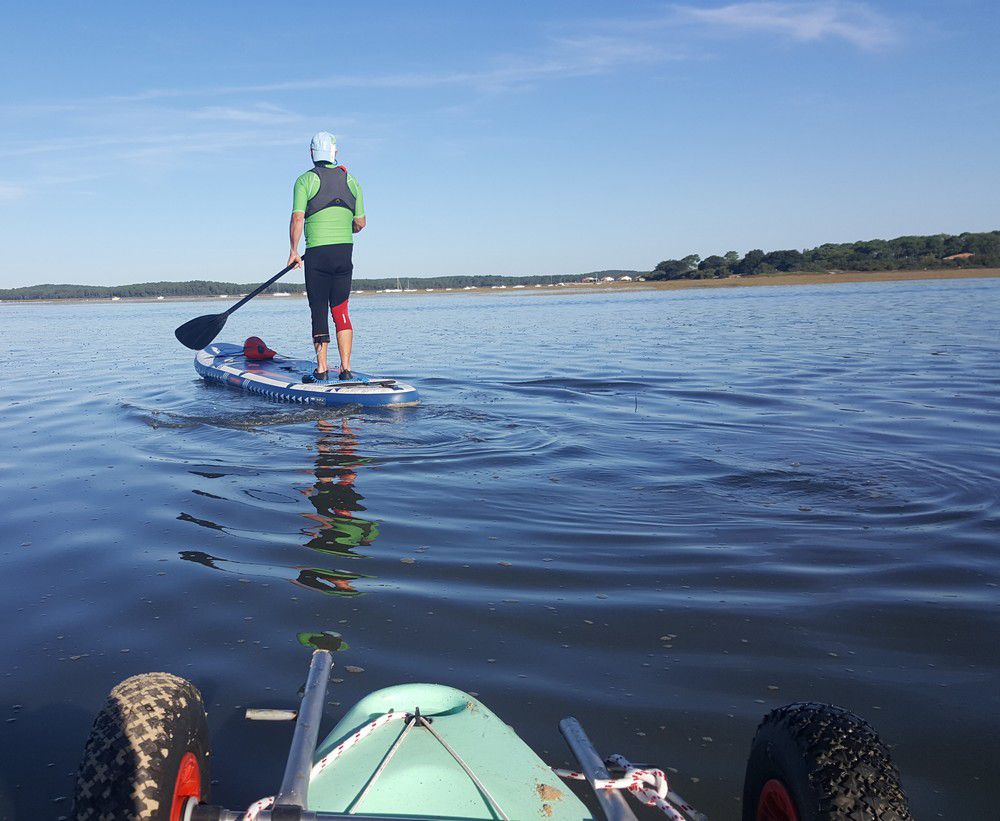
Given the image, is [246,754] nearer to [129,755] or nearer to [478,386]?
[129,755]

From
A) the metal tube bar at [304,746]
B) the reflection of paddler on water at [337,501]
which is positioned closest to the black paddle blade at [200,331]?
the reflection of paddler on water at [337,501]

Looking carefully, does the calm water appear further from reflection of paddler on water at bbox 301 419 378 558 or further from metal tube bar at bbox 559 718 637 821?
metal tube bar at bbox 559 718 637 821

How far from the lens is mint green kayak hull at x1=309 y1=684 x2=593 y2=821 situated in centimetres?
189

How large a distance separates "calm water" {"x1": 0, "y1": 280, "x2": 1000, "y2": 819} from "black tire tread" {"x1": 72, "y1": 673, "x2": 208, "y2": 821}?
23.3 inches

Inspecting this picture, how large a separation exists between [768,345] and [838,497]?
449 inches

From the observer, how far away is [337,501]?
520cm

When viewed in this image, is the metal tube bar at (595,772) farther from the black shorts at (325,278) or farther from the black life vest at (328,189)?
the black life vest at (328,189)

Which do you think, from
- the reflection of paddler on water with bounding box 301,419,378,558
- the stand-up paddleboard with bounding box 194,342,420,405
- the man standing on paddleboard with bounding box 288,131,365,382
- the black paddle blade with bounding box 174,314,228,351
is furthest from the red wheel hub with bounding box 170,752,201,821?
the black paddle blade with bounding box 174,314,228,351

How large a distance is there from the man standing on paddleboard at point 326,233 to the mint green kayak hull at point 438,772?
24.4 feet

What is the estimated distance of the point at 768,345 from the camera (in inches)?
630

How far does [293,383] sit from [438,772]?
8065mm

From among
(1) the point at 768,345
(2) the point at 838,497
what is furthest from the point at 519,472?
(1) the point at 768,345

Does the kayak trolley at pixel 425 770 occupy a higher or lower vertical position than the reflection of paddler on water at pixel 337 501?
higher

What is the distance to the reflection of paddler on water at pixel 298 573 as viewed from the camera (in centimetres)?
374
